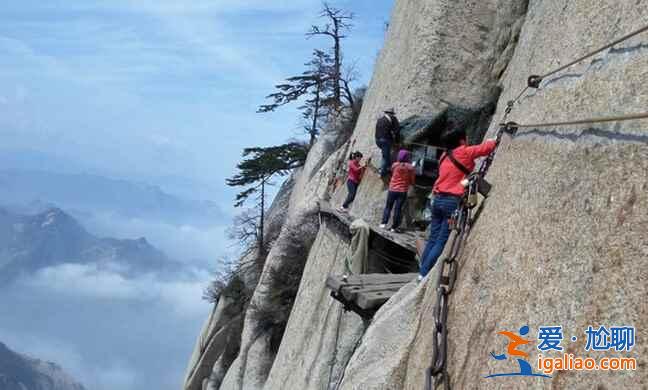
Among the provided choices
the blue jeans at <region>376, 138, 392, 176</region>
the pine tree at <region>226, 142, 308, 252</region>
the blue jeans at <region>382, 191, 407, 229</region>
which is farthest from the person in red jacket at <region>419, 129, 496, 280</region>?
the pine tree at <region>226, 142, 308, 252</region>

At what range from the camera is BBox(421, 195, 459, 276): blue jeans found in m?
7.07

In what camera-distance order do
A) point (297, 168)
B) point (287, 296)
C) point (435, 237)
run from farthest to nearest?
point (297, 168), point (287, 296), point (435, 237)

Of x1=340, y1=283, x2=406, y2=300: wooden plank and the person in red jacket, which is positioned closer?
the person in red jacket

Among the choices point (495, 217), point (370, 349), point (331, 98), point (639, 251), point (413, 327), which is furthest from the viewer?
point (331, 98)

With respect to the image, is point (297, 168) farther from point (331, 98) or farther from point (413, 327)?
point (413, 327)

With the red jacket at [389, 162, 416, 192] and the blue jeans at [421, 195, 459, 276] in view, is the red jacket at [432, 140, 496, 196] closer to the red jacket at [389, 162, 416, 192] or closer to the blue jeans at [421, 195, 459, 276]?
the blue jeans at [421, 195, 459, 276]

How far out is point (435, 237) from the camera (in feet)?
24.8

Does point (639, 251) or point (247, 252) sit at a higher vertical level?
point (247, 252)

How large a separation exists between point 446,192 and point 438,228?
1.86ft

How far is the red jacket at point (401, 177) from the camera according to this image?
36.6 ft

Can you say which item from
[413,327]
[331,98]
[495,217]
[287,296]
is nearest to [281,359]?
[287,296]

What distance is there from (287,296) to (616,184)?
16.9 meters

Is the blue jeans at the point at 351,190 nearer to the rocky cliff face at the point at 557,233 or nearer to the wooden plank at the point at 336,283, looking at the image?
the wooden plank at the point at 336,283

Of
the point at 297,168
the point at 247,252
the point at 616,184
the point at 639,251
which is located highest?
the point at 297,168
